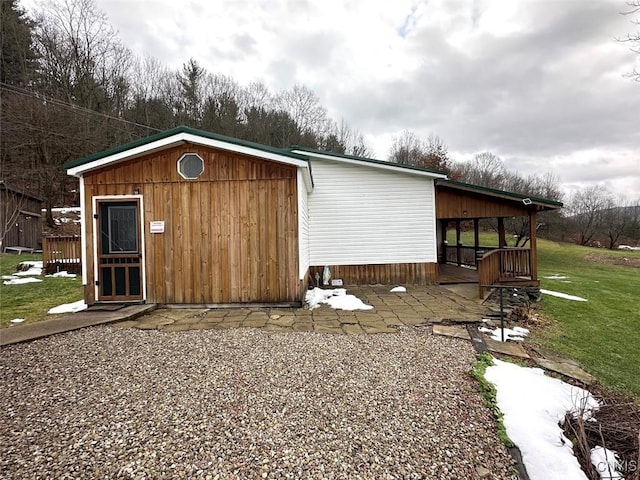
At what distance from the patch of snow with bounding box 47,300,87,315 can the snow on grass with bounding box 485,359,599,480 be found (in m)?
7.00

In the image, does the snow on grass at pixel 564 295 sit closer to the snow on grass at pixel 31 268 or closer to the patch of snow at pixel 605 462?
the patch of snow at pixel 605 462

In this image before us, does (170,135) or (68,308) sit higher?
(170,135)

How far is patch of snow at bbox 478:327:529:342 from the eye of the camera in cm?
483

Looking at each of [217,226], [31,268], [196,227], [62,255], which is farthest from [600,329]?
[31,268]

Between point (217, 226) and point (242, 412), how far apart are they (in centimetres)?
417

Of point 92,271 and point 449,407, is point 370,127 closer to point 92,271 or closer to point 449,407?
point 92,271

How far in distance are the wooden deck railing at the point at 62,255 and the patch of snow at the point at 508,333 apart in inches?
490

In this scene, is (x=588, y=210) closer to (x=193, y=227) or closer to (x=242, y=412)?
(x=193, y=227)

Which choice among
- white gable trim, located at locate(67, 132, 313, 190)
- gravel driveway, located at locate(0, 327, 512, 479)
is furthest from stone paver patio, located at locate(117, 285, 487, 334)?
white gable trim, located at locate(67, 132, 313, 190)

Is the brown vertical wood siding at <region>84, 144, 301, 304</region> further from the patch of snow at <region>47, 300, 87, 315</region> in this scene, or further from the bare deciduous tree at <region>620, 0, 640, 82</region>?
the bare deciduous tree at <region>620, 0, 640, 82</region>

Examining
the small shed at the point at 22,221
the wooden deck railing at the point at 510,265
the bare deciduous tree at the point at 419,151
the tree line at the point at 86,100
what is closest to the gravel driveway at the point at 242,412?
the wooden deck railing at the point at 510,265

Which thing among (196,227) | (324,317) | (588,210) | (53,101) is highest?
(53,101)

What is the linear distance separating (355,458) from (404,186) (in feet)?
25.3

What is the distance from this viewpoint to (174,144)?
5.96 metres
